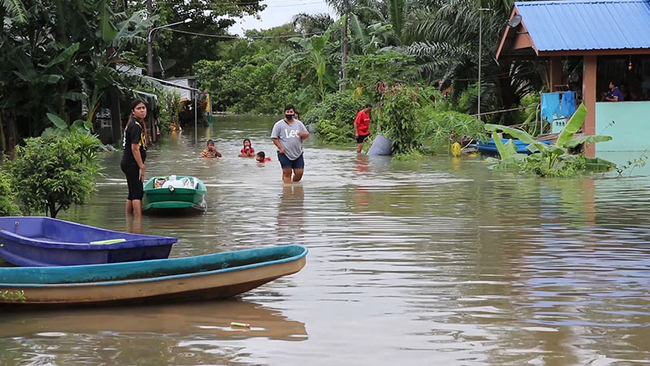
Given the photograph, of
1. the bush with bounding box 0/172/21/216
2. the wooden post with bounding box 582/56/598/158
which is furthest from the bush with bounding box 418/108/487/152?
the bush with bounding box 0/172/21/216

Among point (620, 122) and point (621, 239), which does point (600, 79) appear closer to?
point (620, 122)

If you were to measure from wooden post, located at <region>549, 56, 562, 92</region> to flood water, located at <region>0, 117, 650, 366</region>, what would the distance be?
12.0 m

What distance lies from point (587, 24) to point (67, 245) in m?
20.2

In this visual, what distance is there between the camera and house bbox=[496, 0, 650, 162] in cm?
2458

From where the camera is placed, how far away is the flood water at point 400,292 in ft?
22.0

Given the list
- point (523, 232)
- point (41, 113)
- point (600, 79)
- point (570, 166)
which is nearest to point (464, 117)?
point (600, 79)

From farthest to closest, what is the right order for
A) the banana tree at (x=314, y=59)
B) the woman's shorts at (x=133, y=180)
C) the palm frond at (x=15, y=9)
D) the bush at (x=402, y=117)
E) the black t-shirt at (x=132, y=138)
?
the banana tree at (x=314, y=59) → the bush at (x=402, y=117) → the palm frond at (x=15, y=9) → the woman's shorts at (x=133, y=180) → the black t-shirt at (x=132, y=138)

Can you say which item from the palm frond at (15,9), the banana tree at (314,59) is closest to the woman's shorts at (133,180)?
the palm frond at (15,9)

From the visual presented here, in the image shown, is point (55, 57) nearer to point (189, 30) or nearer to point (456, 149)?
point (456, 149)

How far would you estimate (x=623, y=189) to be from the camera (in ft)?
55.7

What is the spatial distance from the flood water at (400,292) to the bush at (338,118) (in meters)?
19.4

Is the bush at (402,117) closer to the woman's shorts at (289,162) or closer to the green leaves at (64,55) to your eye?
the woman's shorts at (289,162)

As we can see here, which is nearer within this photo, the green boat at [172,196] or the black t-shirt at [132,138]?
the black t-shirt at [132,138]

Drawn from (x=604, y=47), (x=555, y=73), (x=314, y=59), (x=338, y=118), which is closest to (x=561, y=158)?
(x=604, y=47)
